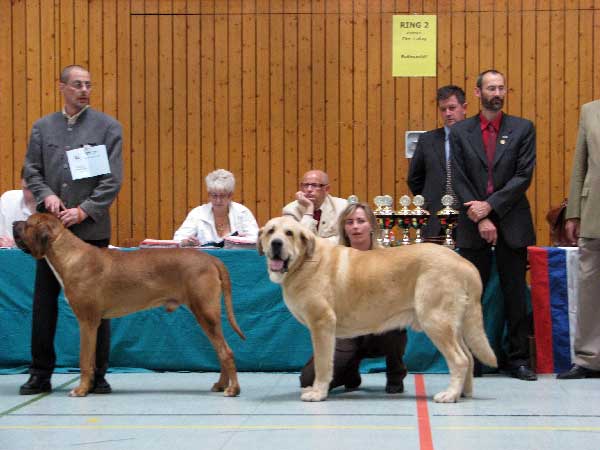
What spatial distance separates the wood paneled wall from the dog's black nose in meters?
3.95

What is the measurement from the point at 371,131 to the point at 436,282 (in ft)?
13.4

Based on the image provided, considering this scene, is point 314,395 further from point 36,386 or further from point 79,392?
point 36,386

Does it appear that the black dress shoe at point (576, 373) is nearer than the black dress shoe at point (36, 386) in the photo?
No

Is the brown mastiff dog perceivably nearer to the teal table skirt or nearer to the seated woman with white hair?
the teal table skirt

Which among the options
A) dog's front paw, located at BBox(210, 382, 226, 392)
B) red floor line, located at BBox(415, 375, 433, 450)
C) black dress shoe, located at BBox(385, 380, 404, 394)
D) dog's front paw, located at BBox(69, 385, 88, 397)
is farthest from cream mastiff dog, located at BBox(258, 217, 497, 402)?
dog's front paw, located at BBox(69, 385, 88, 397)

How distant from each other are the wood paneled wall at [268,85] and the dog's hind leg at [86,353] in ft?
11.7

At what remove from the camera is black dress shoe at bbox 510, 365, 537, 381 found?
6047 mm

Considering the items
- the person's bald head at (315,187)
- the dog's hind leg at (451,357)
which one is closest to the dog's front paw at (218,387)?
the dog's hind leg at (451,357)

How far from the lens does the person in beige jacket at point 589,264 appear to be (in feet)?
19.8

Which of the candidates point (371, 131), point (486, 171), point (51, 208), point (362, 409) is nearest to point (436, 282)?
point (362, 409)

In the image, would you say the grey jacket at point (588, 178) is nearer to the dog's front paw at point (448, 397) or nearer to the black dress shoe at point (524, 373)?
the black dress shoe at point (524, 373)

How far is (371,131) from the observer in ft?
29.7

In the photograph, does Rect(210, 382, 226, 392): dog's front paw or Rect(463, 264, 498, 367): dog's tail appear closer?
Rect(463, 264, 498, 367): dog's tail

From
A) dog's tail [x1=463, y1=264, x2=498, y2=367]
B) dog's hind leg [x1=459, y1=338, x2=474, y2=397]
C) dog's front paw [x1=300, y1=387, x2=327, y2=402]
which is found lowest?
dog's front paw [x1=300, y1=387, x2=327, y2=402]
